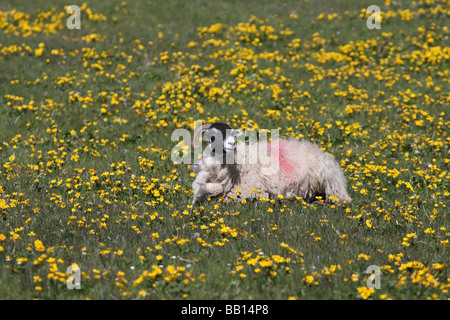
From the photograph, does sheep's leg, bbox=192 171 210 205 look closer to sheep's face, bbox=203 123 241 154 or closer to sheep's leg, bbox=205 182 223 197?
sheep's leg, bbox=205 182 223 197

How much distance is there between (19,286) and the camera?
5387 millimetres

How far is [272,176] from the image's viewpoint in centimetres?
808

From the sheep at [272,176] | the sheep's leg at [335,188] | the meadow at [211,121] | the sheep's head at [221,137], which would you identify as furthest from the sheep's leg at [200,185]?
the sheep's leg at [335,188]

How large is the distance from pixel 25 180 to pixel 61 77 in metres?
5.08

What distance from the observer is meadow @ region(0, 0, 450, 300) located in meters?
5.69

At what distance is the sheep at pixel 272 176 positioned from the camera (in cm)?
803

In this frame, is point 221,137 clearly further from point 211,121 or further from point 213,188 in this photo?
point 211,121

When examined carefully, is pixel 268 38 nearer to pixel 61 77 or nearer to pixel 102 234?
pixel 61 77

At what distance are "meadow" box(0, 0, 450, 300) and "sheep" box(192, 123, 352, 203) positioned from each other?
0.71ft

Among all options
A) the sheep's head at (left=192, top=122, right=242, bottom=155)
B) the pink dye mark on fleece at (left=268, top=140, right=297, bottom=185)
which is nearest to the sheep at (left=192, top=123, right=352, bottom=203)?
the pink dye mark on fleece at (left=268, top=140, right=297, bottom=185)

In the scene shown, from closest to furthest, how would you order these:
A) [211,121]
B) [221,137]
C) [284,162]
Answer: [221,137] → [284,162] → [211,121]

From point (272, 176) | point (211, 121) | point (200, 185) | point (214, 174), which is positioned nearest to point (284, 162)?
point (272, 176)

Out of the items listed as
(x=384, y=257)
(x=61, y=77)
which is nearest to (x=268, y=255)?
(x=384, y=257)

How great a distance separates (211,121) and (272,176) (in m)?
3.28
